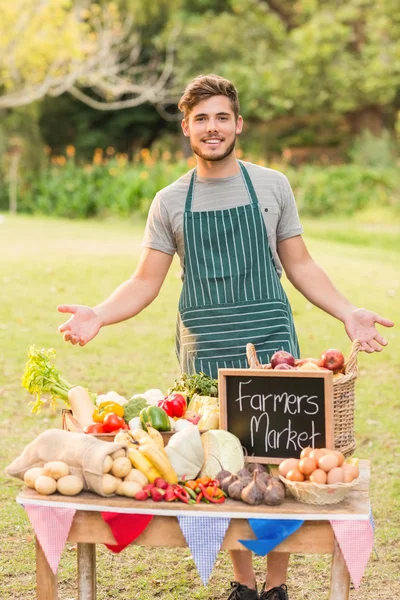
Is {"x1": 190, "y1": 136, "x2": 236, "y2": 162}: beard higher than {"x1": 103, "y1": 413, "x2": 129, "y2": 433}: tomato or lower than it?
higher

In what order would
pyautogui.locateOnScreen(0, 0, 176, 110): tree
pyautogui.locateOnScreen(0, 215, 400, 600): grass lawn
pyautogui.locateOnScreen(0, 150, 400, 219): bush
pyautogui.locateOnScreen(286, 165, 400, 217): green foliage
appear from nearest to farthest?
1. pyautogui.locateOnScreen(0, 215, 400, 600): grass lawn
2. pyautogui.locateOnScreen(0, 0, 176, 110): tree
3. pyautogui.locateOnScreen(0, 150, 400, 219): bush
4. pyautogui.locateOnScreen(286, 165, 400, 217): green foliage

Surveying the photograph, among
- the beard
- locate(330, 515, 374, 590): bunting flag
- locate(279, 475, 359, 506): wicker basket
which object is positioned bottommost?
locate(330, 515, 374, 590): bunting flag

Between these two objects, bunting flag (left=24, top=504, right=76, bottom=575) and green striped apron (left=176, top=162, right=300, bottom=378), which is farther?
green striped apron (left=176, top=162, right=300, bottom=378)

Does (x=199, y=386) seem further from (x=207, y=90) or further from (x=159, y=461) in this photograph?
(x=207, y=90)

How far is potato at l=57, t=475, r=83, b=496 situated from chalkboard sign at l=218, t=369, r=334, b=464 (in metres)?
0.56

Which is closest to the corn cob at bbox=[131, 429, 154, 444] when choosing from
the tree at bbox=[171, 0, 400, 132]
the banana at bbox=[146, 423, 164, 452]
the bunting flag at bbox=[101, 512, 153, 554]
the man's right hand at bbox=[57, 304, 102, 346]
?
the banana at bbox=[146, 423, 164, 452]

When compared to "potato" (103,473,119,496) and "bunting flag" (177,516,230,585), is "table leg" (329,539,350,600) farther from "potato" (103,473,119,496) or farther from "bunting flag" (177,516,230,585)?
"potato" (103,473,119,496)

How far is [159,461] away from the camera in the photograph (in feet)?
9.82

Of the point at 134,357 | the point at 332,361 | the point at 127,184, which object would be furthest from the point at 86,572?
the point at 127,184

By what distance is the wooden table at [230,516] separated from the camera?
287cm

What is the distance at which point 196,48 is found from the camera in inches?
1067

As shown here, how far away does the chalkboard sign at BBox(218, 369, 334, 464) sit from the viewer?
313 centimetres

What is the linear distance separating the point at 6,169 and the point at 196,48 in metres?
7.00

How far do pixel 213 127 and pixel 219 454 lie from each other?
1.31 meters
